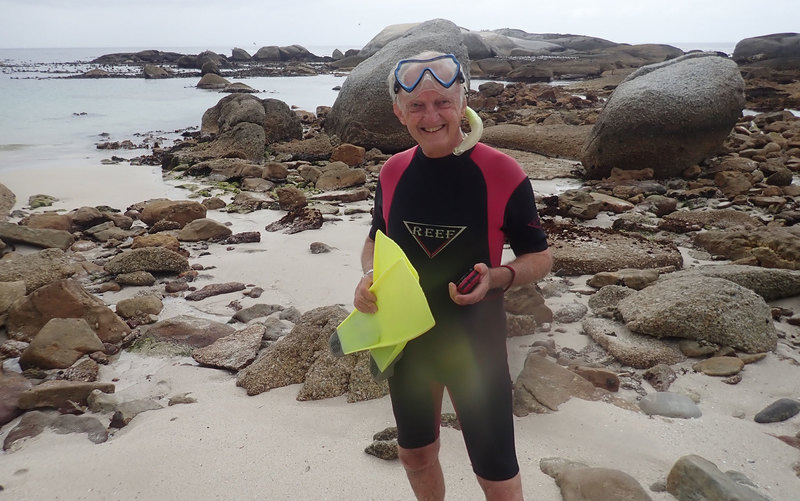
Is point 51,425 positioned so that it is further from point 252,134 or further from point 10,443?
point 252,134

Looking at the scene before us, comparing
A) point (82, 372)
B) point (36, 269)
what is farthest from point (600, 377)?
point (36, 269)

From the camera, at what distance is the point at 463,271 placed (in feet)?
6.93

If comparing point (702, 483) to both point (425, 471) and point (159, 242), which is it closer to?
point (425, 471)

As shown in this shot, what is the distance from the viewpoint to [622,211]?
744 cm

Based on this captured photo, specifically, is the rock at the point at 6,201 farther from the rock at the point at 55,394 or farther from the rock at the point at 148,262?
the rock at the point at 55,394

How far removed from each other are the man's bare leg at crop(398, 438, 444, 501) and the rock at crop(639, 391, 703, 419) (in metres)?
1.58

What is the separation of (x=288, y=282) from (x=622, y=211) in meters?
4.46

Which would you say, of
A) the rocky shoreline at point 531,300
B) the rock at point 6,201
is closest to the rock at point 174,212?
the rocky shoreline at point 531,300

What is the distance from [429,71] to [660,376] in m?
2.59

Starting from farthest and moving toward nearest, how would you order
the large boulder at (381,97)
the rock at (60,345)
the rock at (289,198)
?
the large boulder at (381,97) < the rock at (289,198) < the rock at (60,345)

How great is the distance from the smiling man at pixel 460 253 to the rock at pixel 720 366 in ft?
6.91

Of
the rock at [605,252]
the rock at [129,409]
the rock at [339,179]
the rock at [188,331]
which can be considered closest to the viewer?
the rock at [129,409]

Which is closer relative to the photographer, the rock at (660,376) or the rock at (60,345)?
the rock at (660,376)

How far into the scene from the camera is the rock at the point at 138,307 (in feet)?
15.4
